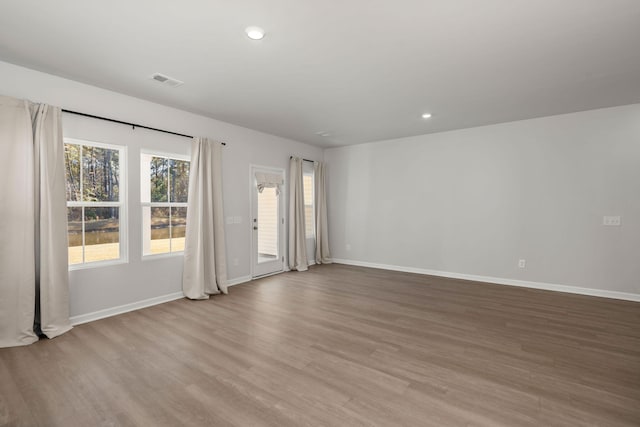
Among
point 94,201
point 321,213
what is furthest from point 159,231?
point 321,213

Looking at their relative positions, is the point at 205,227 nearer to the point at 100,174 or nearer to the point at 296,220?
the point at 100,174

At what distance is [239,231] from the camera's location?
519 cm

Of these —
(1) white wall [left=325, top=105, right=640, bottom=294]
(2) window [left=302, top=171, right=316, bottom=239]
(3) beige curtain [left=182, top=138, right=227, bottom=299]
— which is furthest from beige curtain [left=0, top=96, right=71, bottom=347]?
(1) white wall [left=325, top=105, right=640, bottom=294]

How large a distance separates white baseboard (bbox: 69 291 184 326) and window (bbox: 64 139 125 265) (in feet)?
2.01

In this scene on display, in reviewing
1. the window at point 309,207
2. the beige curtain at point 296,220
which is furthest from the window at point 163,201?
the window at point 309,207

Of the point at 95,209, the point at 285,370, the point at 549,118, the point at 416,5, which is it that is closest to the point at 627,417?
the point at 285,370

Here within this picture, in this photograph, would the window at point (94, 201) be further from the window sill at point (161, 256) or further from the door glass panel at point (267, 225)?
the door glass panel at point (267, 225)

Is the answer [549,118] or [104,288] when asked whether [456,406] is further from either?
[549,118]

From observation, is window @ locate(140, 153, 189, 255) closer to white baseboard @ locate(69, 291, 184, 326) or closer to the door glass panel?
white baseboard @ locate(69, 291, 184, 326)

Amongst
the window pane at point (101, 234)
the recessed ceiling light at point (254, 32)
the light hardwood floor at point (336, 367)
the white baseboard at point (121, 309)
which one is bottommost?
the light hardwood floor at point (336, 367)

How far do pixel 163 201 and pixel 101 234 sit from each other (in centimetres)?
86

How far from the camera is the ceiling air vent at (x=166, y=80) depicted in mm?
3211

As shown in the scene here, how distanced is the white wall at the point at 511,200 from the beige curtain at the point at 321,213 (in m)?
0.64

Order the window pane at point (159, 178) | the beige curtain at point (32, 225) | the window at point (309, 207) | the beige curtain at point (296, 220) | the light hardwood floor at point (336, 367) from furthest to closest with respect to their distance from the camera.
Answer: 1. the window at point (309, 207)
2. the beige curtain at point (296, 220)
3. the window pane at point (159, 178)
4. the beige curtain at point (32, 225)
5. the light hardwood floor at point (336, 367)
